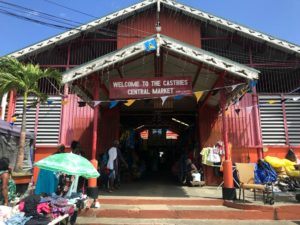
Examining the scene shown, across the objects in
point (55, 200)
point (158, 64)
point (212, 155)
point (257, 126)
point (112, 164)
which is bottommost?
point (55, 200)

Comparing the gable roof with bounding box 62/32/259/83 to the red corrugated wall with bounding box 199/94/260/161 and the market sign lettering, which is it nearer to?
the market sign lettering

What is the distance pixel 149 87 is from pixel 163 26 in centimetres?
537

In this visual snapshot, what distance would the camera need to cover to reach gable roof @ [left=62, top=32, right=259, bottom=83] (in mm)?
8438

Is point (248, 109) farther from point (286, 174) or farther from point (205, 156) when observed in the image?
point (286, 174)

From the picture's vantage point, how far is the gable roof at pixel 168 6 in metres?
12.1

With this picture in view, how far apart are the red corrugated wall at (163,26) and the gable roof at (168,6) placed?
358 millimetres

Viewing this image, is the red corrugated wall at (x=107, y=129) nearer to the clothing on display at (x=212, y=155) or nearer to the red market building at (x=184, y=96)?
the red market building at (x=184, y=96)

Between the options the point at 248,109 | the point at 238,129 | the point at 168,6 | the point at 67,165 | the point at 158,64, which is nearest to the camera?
the point at 67,165

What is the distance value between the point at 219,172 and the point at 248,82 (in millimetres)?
3780

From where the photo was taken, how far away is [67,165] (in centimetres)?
586

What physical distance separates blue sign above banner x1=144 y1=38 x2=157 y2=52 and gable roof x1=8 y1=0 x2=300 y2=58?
449 centimetres

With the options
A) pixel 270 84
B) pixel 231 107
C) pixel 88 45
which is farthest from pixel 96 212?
pixel 270 84

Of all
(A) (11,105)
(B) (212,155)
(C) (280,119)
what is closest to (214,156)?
(B) (212,155)

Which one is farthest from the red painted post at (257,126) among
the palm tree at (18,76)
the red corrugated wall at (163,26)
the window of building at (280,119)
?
the palm tree at (18,76)
